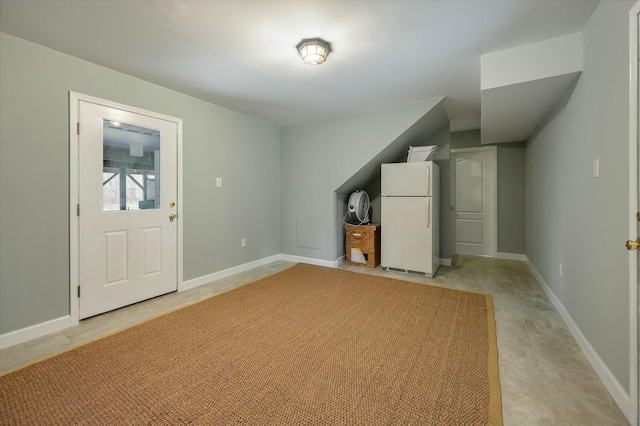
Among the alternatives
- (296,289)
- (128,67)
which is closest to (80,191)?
(128,67)

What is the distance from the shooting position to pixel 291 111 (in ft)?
12.5

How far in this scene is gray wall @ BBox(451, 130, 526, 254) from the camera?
4.61 metres

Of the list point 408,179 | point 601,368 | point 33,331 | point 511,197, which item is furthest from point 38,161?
point 511,197

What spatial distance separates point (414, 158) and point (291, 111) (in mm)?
1946

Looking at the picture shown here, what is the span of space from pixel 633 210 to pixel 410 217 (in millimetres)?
2455

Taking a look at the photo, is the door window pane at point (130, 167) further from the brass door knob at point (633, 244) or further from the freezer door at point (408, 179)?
the brass door knob at point (633, 244)

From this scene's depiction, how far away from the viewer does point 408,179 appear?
3.69 m

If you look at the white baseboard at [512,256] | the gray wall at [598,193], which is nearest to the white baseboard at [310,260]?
the gray wall at [598,193]

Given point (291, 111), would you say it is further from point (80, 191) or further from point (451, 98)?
point (80, 191)

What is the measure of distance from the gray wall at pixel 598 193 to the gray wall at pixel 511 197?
2187 mm

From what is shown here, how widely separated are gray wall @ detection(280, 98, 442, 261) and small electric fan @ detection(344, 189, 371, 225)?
0.79 feet

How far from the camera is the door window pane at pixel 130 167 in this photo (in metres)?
2.54

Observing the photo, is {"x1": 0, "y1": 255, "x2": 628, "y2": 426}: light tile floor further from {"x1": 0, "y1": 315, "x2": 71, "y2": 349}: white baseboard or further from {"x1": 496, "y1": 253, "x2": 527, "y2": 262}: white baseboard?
{"x1": 496, "y1": 253, "x2": 527, "y2": 262}: white baseboard

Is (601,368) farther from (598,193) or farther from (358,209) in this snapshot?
(358,209)
